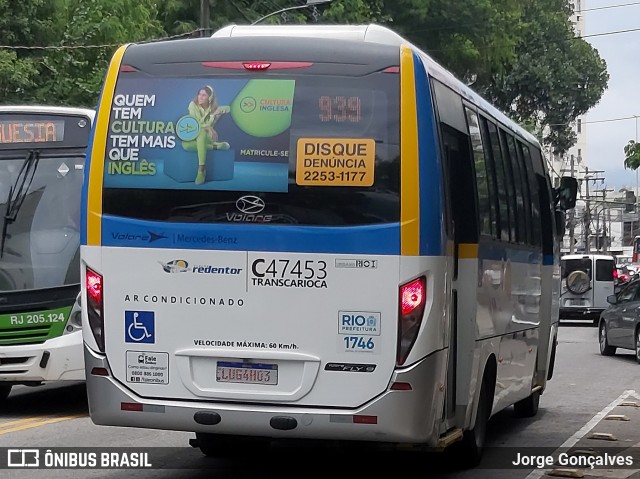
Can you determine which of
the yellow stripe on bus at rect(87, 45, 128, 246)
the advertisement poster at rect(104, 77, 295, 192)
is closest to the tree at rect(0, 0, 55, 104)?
the yellow stripe on bus at rect(87, 45, 128, 246)

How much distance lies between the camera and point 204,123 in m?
7.88

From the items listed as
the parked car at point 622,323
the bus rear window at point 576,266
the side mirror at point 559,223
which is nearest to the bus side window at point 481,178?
the side mirror at point 559,223

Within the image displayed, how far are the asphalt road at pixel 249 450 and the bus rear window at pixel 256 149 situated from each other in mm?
2355

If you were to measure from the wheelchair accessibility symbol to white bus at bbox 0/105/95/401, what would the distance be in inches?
194

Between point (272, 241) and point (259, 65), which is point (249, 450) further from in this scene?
point (259, 65)

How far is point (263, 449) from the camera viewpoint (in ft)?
33.7

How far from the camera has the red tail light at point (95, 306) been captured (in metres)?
7.92

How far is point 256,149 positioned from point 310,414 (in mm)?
1694

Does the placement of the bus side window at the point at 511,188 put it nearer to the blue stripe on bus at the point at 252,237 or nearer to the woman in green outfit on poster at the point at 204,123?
the blue stripe on bus at the point at 252,237

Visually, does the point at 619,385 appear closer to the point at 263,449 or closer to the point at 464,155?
the point at 263,449

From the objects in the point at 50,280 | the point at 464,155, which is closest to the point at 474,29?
the point at 50,280

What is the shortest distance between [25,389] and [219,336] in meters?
9.33

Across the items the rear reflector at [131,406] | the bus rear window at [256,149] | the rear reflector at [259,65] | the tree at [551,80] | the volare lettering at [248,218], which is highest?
the tree at [551,80]

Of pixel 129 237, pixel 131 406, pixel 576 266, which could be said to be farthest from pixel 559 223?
pixel 576 266
